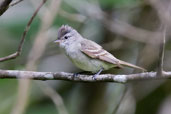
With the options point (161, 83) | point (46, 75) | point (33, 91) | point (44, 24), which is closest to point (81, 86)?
point (33, 91)

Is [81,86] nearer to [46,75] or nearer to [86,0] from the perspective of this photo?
[86,0]

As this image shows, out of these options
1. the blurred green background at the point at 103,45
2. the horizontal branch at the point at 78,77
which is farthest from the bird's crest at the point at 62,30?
the horizontal branch at the point at 78,77

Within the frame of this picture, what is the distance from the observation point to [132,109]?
17.3 ft

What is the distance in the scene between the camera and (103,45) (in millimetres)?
5652

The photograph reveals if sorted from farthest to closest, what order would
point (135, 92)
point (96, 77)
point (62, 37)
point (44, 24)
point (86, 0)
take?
point (86, 0)
point (135, 92)
point (62, 37)
point (96, 77)
point (44, 24)

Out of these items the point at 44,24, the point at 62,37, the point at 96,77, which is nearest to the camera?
the point at 44,24

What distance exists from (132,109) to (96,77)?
2.10 meters

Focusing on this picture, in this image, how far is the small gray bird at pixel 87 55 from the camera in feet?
14.1

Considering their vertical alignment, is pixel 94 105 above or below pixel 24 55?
below

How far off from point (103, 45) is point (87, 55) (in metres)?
1.28

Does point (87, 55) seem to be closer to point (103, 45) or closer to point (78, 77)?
point (78, 77)

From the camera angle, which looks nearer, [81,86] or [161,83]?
[161,83]

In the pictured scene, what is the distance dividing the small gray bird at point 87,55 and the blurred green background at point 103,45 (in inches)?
17.4

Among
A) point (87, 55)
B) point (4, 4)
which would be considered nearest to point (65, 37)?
point (87, 55)
